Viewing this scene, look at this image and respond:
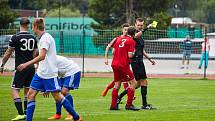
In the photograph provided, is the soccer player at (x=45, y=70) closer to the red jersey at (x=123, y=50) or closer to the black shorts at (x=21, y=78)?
the black shorts at (x=21, y=78)

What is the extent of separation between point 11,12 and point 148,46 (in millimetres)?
16206

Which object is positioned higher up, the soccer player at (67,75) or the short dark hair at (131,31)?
the short dark hair at (131,31)

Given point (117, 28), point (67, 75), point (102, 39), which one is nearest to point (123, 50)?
point (67, 75)

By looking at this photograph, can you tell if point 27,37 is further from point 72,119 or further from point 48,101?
point 48,101

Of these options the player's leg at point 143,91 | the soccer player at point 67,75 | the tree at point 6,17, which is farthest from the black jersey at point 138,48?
the tree at point 6,17

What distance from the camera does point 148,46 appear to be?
3794cm

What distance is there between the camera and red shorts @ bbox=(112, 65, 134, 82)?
14.7 metres

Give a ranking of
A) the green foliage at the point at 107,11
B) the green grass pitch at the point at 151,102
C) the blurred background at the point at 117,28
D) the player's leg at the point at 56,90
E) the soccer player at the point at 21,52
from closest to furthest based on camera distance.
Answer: the player's leg at the point at 56,90 → the soccer player at the point at 21,52 → the green grass pitch at the point at 151,102 → the blurred background at the point at 117,28 → the green foliage at the point at 107,11

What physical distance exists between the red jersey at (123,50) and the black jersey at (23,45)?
2323mm

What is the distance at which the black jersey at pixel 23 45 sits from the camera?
515 inches

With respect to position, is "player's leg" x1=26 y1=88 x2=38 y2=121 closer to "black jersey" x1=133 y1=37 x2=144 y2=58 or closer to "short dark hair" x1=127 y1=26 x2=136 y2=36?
"short dark hair" x1=127 y1=26 x2=136 y2=36

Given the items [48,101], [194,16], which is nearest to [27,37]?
[48,101]

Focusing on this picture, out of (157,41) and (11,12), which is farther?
(11,12)

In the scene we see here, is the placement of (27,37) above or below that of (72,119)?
above
